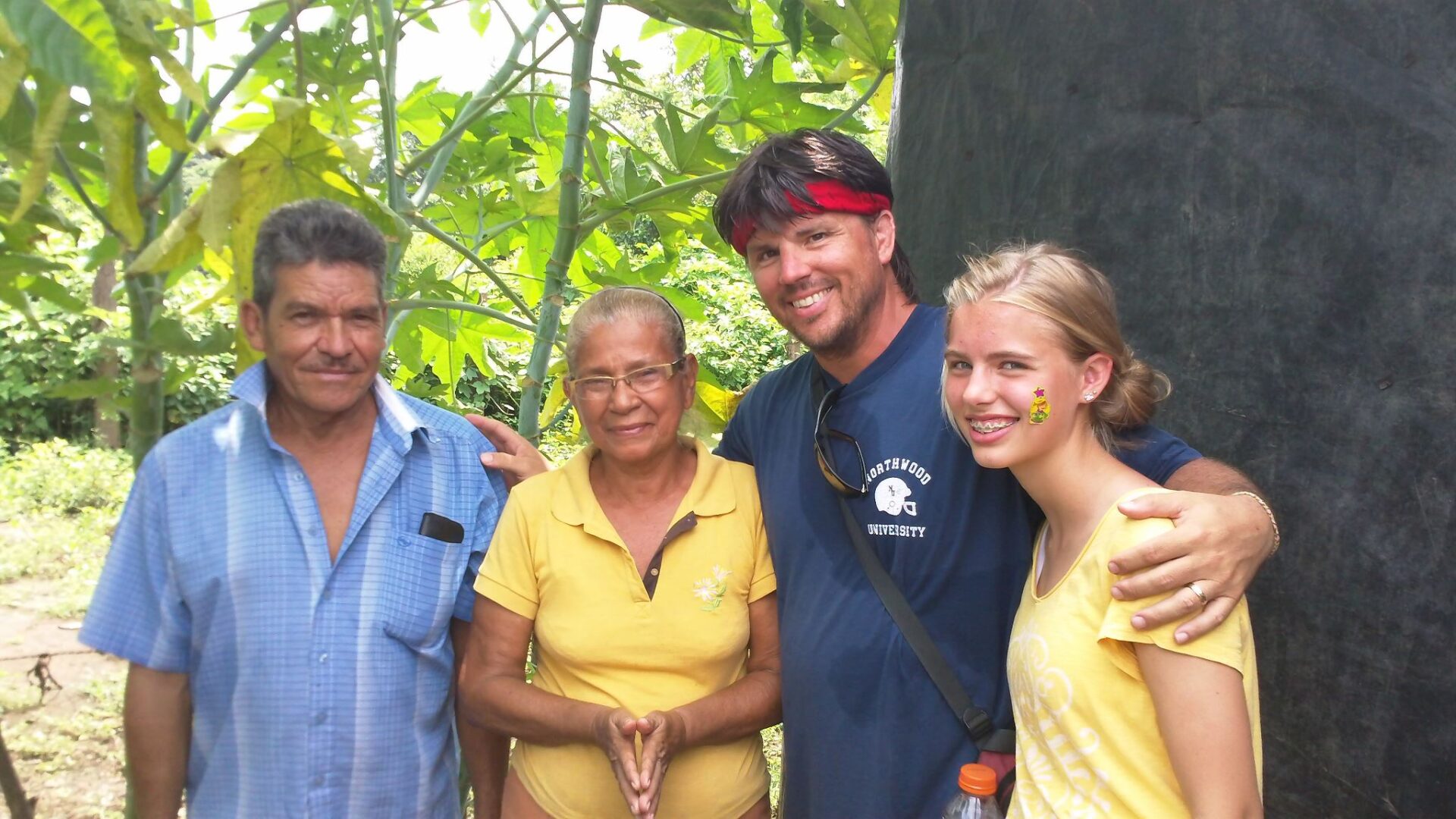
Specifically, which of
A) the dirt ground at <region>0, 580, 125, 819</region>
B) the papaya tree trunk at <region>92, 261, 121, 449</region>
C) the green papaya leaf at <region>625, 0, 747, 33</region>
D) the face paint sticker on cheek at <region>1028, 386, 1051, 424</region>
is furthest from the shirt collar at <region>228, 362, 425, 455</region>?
the papaya tree trunk at <region>92, 261, 121, 449</region>

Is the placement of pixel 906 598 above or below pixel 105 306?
below

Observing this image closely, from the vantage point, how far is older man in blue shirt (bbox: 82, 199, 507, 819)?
1.89 m

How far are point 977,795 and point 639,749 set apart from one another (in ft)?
1.74

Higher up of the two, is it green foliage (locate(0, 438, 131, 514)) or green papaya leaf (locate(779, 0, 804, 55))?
green papaya leaf (locate(779, 0, 804, 55))

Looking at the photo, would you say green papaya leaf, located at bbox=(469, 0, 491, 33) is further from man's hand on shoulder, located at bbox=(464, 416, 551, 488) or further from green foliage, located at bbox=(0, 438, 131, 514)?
green foliage, located at bbox=(0, 438, 131, 514)

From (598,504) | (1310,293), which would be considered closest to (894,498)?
(598,504)

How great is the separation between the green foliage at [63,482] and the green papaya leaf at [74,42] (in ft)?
26.3

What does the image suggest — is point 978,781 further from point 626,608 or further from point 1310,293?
point 1310,293

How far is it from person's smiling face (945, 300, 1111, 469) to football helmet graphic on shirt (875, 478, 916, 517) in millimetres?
238

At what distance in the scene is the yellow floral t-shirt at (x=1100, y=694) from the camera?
4.60 feet

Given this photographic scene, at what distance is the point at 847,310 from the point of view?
1954 millimetres

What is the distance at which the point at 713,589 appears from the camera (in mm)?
1995

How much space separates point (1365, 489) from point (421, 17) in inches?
94.3

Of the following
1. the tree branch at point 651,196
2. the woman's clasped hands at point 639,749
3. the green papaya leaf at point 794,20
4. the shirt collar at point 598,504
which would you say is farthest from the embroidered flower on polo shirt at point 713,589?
the green papaya leaf at point 794,20
